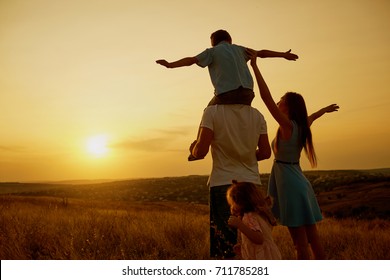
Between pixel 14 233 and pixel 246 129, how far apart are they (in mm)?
3631

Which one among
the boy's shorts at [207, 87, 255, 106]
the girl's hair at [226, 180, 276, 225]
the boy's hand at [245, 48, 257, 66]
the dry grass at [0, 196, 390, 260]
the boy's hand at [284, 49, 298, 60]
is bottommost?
the dry grass at [0, 196, 390, 260]

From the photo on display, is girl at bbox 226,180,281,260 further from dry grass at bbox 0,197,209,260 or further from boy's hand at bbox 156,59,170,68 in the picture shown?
dry grass at bbox 0,197,209,260

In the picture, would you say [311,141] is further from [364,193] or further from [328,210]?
[364,193]

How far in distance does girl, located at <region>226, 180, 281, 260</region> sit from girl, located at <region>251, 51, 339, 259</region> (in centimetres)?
64

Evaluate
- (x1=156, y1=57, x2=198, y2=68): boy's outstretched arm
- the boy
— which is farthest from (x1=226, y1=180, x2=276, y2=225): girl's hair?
(x1=156, y1=57, x2=198, y2=68): boy's outstretched arm

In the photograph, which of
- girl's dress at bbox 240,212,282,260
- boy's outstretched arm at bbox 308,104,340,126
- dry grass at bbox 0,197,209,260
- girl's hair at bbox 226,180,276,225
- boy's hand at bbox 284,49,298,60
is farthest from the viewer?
dry grass at bbox 0,197,209,260

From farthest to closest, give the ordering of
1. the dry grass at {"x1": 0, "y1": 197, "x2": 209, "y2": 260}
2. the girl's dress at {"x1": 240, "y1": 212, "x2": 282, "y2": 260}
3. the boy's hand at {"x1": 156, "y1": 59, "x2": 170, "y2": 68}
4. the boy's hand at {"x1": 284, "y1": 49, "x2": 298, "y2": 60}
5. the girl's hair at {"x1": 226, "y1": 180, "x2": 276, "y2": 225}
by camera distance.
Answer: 1. the dry grass at {"x1": 0, "y1": 197, "x2": 209, "y2": 260}
2. the boy's hand at {"x1": 284, "y1": 49, "x2": 298, "y2": 60}
3. the boy's hand at {"x1": 156, "y1": 59, "x2": 170, "y2": 68}
4. the girl's dress at {"x1": 240, "y1": 212, "x2": 282, "y2": 260}
5. the girl's hair at {"x1": 226, "y1": 180, "x2": 276, "y2": 225}

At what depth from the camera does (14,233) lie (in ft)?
18.1

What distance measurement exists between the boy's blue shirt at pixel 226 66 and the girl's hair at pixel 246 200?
776mm

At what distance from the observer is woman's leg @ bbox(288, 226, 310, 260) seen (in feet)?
13.3

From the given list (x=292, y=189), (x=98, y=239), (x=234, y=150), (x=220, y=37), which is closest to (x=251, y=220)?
(x=234, y=150)

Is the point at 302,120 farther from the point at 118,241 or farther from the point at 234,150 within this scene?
the point at 118,241

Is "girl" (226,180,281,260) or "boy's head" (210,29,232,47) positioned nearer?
"girl" (226,180,281,260)
